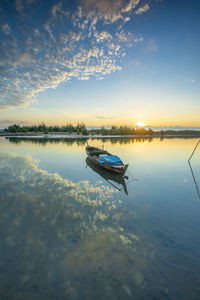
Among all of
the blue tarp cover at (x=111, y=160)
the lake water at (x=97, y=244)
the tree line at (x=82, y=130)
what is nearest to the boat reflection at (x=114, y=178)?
the lake water at (x=97, y=244)

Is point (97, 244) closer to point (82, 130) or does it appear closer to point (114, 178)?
point (114, 178)

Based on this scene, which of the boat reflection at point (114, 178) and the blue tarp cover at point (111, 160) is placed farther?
the blue tarp cover at point (111, 160)

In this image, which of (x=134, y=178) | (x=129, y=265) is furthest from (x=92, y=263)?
(x=134, y=178)

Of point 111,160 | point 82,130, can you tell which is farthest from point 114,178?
point 82,130

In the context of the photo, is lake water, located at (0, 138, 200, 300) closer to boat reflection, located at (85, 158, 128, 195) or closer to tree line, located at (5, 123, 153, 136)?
boat reflection, located at (85, 158, 128, 195)

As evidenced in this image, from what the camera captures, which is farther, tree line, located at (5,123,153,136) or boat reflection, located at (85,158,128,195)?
tree line, located at (5,123,153,136)

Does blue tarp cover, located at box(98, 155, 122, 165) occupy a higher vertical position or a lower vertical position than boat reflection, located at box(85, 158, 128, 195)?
higher

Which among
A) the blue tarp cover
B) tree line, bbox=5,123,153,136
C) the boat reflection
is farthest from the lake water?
tree line, bbox=5,123,153,136

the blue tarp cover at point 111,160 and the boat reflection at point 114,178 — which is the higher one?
the blue tarp cover at point 111,160

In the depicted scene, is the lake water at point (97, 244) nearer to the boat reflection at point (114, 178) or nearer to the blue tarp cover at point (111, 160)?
the boat reflection at point (114, 178)

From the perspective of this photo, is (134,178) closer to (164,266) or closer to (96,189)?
(96,189)

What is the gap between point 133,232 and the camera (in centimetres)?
750

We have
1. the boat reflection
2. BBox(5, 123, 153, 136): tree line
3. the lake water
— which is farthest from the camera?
BBox(5, 123, 153, 136): tree line

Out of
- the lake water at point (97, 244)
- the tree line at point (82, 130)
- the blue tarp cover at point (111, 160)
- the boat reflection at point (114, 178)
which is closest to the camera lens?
the lake water at point (97, 244)
